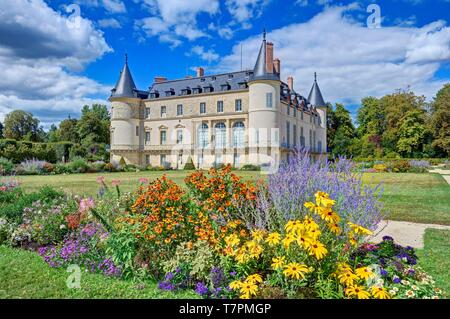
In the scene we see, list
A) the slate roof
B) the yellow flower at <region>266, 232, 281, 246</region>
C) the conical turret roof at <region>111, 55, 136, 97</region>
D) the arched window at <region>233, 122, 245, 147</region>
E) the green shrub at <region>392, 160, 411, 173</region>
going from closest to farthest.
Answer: the yellow flower at <region>266, 232, 281, 246</region> < the green shrub at <region>392, 160, 411, 173</region> < the arched window at <region>233, 122, 245, 147</region> < the slate roof < the conical turret roof at <region>111, 55, 136, 97</region>

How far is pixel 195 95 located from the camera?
4062cm

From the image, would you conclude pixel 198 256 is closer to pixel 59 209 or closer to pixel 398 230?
pixel 59 209

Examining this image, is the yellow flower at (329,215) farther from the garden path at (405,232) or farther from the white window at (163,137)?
the white window at (163,137)

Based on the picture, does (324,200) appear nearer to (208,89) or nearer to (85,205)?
(85,205)

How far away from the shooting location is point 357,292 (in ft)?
9.54

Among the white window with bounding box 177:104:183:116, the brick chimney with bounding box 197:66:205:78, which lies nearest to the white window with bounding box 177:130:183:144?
the white window with bounding box 177:104:183:116

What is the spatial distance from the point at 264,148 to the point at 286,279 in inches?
1283

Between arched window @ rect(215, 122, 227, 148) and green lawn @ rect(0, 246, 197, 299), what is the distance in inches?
1362

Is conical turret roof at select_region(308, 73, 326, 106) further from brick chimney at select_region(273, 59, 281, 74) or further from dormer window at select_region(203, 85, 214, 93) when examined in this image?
dormer window at select_region(203, 85, 214, 93)

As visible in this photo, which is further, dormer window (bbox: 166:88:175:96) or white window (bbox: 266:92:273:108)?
dormer window (bbox: 166:88:175:96)

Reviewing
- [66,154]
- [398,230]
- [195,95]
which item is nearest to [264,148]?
[195,95]

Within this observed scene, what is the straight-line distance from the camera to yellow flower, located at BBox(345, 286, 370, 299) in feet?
9.38

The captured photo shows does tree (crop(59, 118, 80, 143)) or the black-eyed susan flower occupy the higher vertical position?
tree (crop(59, 118, 80, 143))

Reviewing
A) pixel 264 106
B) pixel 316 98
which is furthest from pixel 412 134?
pixel 264 106
